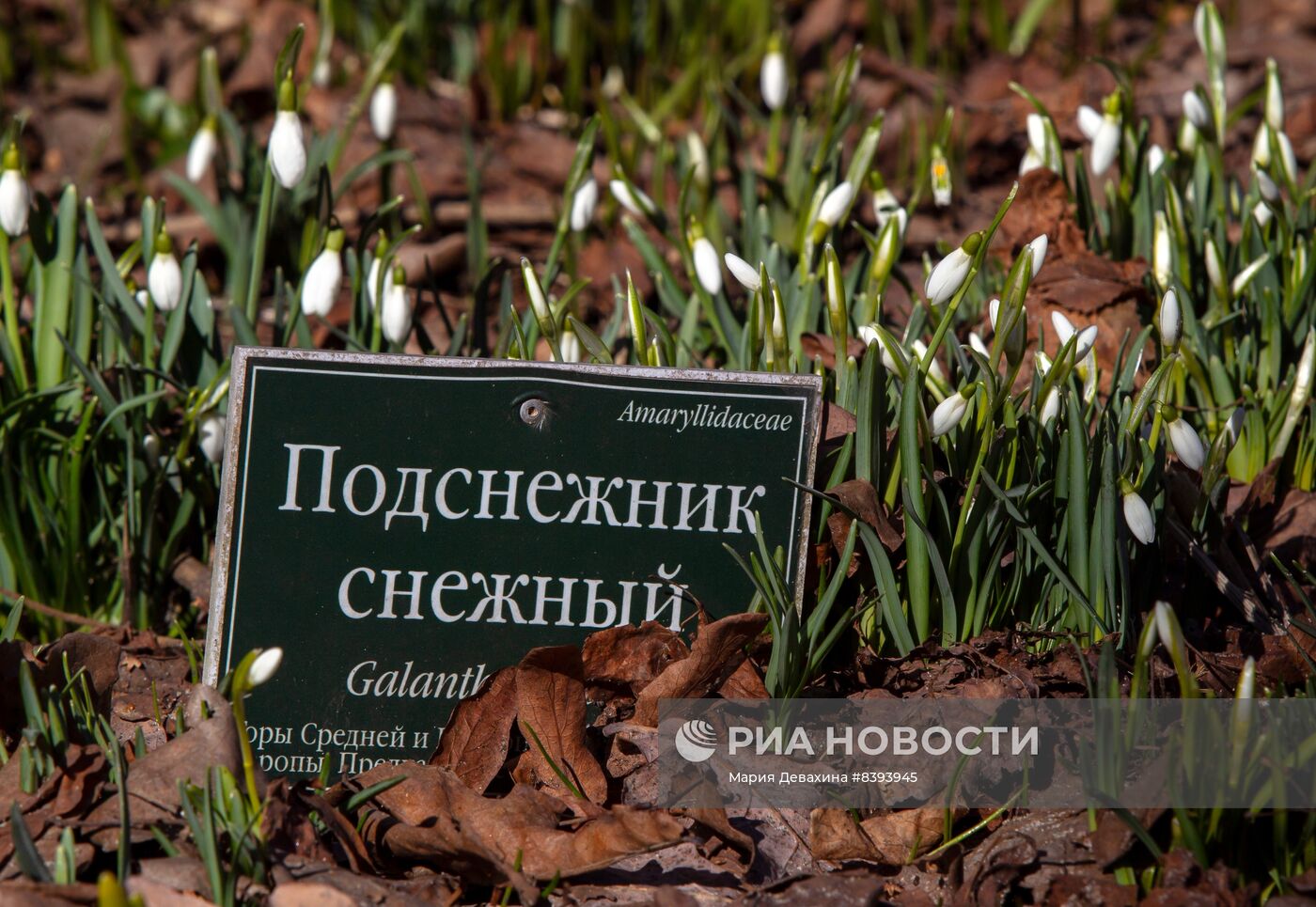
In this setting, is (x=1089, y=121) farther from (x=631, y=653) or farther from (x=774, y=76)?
(x=631, y=653)

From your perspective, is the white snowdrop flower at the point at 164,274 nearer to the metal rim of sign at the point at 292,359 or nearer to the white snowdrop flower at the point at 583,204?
the metal rim of sign at the point at 292,359

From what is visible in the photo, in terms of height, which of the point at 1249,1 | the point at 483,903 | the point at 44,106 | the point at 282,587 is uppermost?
the point at 1249,1

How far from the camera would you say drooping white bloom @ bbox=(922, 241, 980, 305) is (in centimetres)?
155

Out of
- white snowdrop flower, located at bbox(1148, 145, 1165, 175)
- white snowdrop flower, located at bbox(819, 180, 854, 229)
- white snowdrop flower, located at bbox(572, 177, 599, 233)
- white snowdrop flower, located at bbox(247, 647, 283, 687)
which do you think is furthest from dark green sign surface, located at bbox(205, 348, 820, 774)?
white snowdrop flower, located at bbox(1148, 145, 1165, 175)

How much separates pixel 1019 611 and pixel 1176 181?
1.28 meters

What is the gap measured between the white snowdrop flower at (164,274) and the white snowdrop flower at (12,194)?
225 millimetres

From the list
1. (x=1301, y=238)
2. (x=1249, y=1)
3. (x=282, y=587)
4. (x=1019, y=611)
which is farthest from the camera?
(x=1249, y=1)

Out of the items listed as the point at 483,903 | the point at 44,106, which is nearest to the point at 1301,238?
the point at 483,903

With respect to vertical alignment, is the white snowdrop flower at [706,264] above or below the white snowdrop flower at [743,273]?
above

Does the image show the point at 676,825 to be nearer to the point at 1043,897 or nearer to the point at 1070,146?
the point at 1043,897

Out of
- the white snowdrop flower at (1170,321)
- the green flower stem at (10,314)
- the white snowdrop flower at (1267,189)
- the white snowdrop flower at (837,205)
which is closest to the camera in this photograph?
the white snowdrop flower at (1170,321)

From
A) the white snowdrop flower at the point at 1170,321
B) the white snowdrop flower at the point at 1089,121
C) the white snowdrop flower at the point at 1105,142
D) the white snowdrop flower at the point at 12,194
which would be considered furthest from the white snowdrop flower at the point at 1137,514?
the white snowdrop flower at the point at 12,194

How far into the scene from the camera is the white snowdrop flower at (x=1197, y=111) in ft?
7.78

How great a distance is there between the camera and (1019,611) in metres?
1.75
